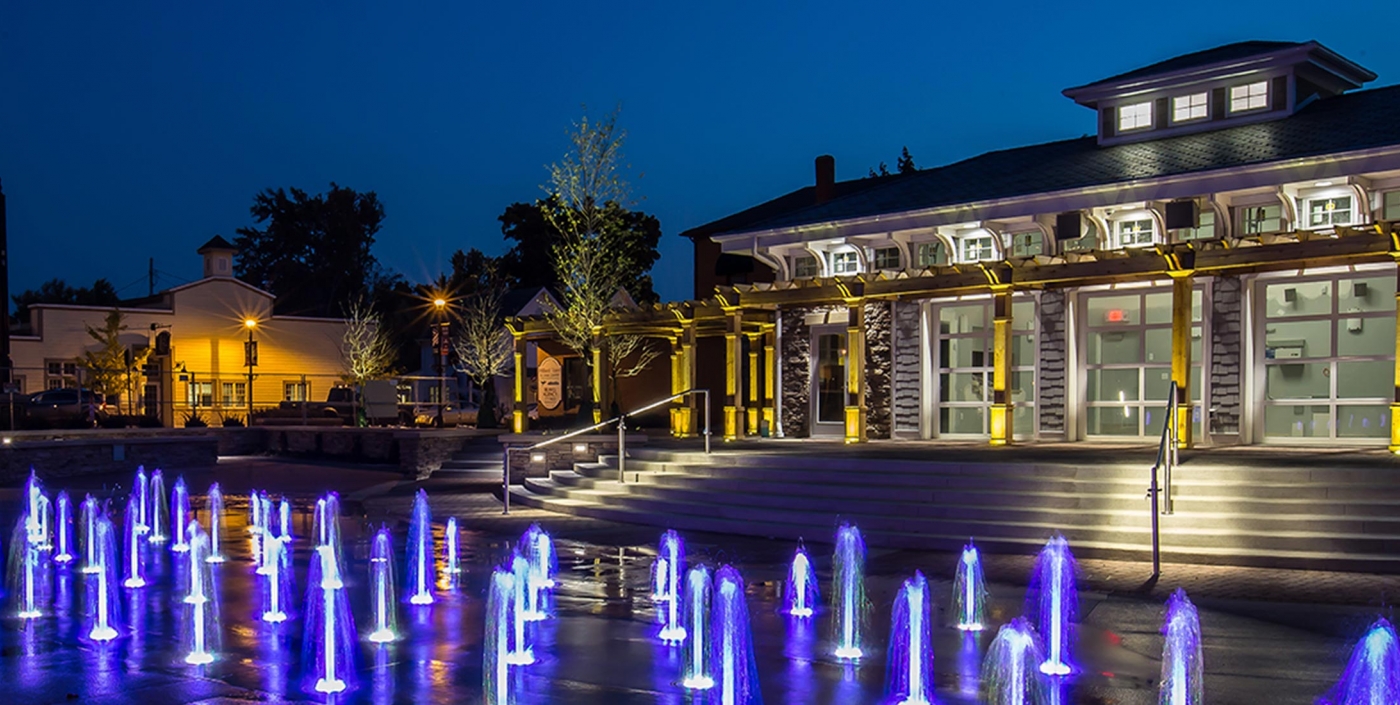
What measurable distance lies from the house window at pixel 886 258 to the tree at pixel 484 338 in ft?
73.0

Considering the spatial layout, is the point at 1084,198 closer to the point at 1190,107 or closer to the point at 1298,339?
the point at 1190,107

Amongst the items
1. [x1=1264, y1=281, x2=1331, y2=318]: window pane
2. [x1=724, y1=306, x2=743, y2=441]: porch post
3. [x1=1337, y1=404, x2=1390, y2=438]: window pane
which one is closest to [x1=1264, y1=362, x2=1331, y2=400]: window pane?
[x1=1337, y1=404, x2=1390, y2=438]: window pane

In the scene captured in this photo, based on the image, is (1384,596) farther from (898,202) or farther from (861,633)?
(898,202)

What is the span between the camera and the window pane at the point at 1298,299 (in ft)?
62.8

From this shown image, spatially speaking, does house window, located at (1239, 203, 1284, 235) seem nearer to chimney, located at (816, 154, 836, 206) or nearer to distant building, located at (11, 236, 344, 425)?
chimney, located at (816, 154, 836, 206)

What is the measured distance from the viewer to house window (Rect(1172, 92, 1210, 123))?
23078 millimetres

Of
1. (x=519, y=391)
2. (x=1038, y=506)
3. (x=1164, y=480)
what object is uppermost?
(x=519, y=391)

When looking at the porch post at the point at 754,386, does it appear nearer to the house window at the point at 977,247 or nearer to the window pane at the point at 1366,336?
the house window at the point at 977,247

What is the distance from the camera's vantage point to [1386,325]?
18.6 metres

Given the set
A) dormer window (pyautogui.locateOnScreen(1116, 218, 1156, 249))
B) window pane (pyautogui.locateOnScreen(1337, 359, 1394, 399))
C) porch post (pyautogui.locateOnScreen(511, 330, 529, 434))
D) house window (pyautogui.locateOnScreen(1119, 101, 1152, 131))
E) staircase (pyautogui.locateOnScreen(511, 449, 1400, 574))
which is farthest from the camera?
porch post (pyautogui.locateOnScreen(511, 330, 529, 434))

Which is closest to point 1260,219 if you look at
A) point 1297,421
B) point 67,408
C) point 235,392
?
point 1297,421

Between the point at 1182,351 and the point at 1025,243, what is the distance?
537cm

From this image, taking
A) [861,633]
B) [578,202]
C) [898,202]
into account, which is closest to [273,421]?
[578,202]

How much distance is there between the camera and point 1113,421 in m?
21.3
